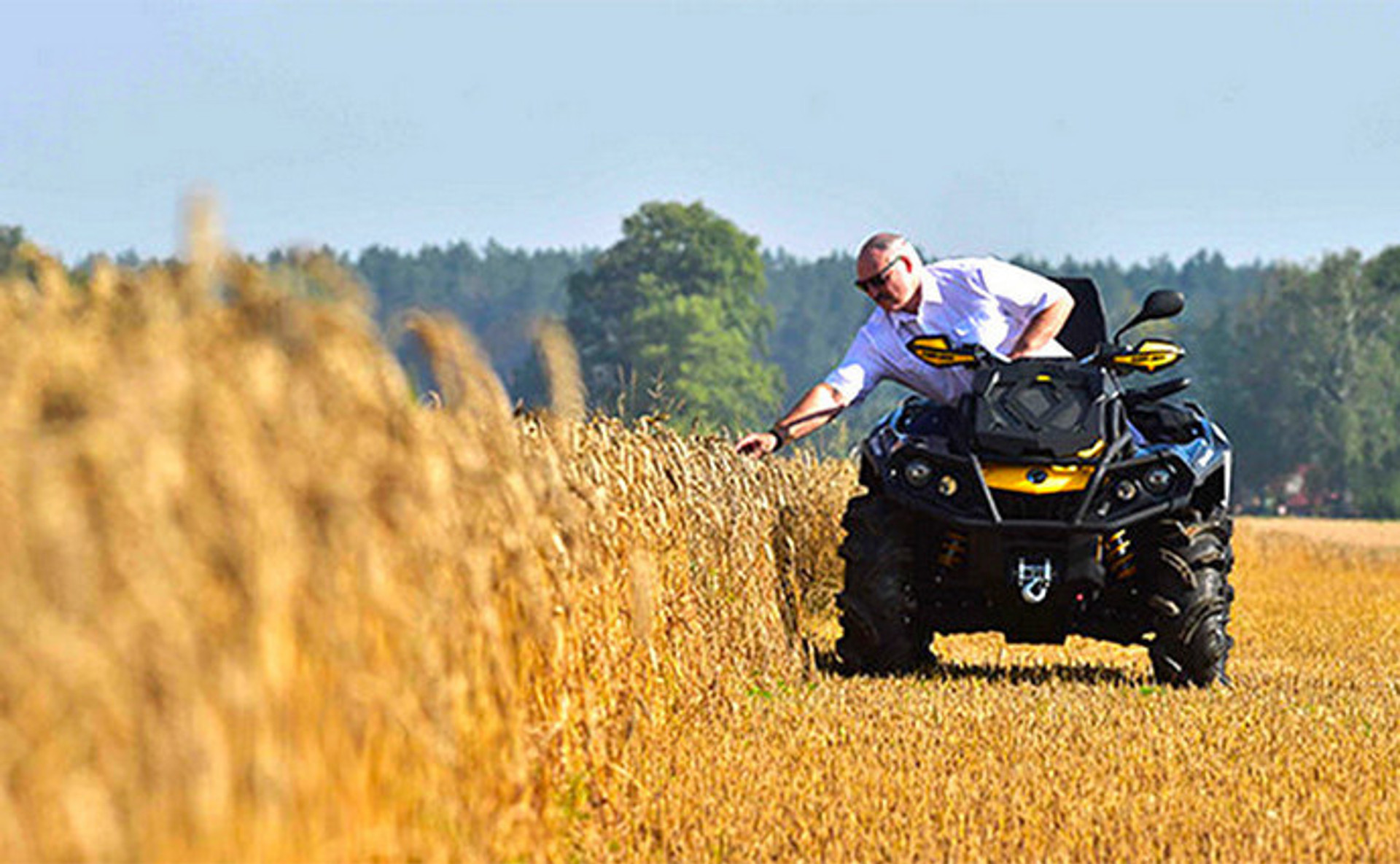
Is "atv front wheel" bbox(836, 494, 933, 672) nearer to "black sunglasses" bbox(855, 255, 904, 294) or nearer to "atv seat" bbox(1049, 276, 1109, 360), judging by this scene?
"black sunglasses" bbox(855, 255, 904, 294)

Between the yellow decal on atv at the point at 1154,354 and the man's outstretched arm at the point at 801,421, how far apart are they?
1.54 metres

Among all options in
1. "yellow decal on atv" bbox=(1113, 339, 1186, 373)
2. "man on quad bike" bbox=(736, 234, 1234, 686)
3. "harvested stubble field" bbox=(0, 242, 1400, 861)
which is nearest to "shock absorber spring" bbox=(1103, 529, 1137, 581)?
"man on quad bike" bbox=(736, 234, 1234, 686)

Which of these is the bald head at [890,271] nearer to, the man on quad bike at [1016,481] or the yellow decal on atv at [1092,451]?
the man on quad bike at [1016,481]

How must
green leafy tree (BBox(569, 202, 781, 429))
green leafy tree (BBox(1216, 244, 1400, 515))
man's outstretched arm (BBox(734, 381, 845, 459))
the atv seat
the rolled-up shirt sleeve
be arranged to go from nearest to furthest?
1. man's outstretched arm (BBox(734, 381, 845, 459))
2. the rolled-up shirt sleeve
3. the atv seat
4. green leafy tree (BBox(569, 202, 781, 429))
5. green leafy tree (BBox(1216, 244, 1400, 515))

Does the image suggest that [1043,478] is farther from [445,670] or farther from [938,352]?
[445,670]

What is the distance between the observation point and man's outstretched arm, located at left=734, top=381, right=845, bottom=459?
11.5 meters

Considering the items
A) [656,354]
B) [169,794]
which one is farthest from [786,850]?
[656,354]

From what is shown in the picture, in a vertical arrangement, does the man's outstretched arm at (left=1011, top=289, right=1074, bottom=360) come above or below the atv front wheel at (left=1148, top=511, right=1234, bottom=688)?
above

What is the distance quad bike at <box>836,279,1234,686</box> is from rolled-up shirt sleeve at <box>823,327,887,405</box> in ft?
1.03

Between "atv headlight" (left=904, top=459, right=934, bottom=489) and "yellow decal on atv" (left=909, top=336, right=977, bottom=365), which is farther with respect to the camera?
"yellow decal on atv" (left=909, top=336, right=977, bottom=365)

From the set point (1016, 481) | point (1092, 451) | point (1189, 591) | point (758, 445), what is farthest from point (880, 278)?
point (1189, 591)

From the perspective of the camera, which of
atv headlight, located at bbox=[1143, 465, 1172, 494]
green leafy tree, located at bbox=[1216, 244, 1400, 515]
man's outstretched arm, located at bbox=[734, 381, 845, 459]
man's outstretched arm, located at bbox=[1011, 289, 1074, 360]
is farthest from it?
green leafy tree, located at bbox=[1216, 244, 1400, 515]

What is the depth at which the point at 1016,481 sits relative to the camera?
10898 millimetres

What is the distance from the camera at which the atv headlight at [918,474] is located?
1108cm
